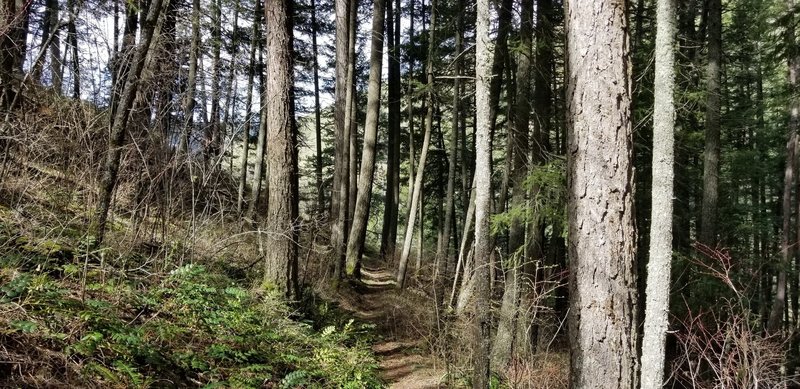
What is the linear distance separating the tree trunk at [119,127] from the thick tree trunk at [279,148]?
1613mm

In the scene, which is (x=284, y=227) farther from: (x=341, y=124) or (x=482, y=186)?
(x=341, y=124)

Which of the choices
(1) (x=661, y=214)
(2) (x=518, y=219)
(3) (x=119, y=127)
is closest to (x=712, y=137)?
(2) (x=518, y=219)

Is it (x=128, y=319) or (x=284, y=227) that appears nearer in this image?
(x=128, y=319)

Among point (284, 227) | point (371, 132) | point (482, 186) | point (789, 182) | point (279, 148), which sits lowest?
point (284, 227)

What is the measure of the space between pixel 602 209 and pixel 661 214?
2762mm

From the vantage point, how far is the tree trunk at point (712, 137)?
1067cm

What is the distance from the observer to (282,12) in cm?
660

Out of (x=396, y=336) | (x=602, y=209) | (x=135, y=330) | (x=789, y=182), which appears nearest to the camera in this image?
(x=602, y=209)

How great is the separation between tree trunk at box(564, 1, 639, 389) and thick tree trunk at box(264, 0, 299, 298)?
4306 millimetres

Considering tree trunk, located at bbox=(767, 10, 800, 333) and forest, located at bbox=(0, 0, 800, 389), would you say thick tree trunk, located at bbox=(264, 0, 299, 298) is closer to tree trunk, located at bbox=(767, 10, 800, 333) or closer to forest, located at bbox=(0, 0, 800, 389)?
forest, located at bbox=(0, 0, 800, 389)

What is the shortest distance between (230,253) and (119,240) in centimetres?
229

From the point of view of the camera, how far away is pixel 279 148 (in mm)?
6613

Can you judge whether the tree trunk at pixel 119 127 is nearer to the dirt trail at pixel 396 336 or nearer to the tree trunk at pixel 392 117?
the dirt trail at pixel 396 336

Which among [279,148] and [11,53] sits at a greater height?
[11,53]
